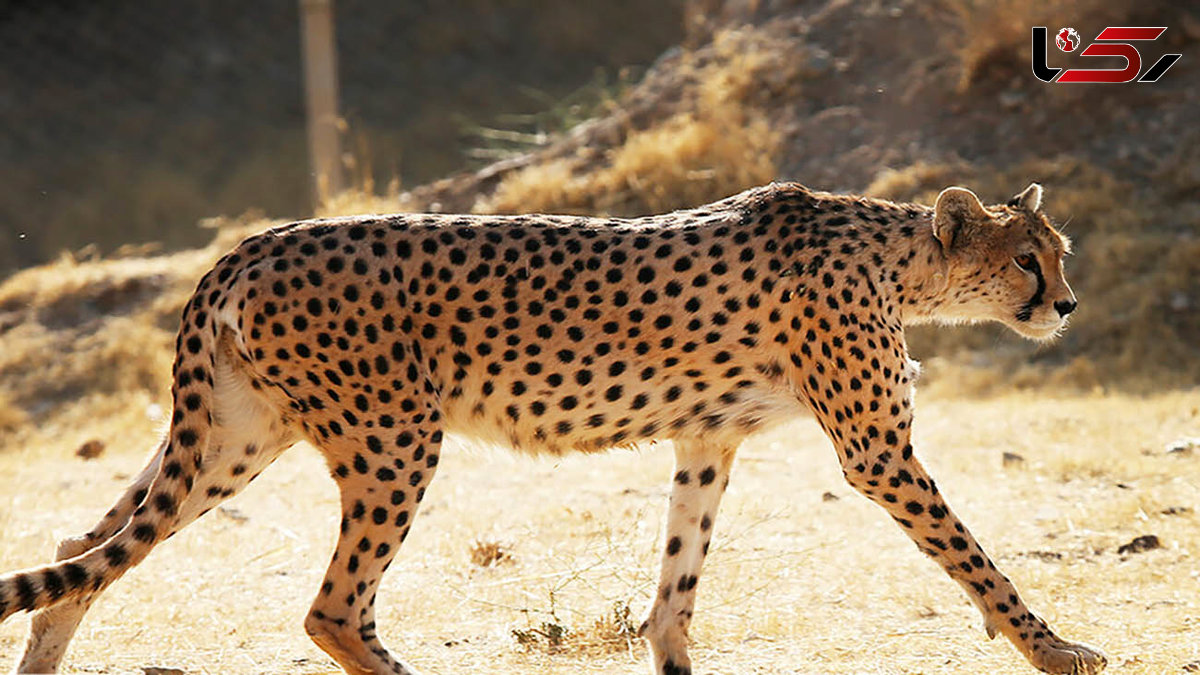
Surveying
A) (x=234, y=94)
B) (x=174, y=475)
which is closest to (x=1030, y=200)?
(x=174, y=475)

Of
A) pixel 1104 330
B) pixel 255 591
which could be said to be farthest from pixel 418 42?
pixel 255 591

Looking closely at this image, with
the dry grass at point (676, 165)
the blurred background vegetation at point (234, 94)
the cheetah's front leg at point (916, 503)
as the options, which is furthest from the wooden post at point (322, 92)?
the cheetah's front leg at point (916, 503)

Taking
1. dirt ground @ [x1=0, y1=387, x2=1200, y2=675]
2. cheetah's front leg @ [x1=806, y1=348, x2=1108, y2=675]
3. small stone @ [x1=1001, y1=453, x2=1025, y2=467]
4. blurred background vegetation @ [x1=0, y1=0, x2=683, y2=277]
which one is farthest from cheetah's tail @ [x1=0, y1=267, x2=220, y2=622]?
blurred background vegetation @ [x1=0, y1=0, x2=683, y2=277]

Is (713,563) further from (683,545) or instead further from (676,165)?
(676,165)

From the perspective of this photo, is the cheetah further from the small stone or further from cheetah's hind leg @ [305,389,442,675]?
the small stone

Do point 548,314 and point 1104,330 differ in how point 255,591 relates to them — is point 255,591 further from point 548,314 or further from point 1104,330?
point 1104,330

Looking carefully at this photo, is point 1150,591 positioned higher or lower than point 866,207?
lower

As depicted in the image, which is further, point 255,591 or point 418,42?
point 418,42

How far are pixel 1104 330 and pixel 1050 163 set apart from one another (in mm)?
1906

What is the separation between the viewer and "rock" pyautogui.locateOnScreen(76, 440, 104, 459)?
9945mm

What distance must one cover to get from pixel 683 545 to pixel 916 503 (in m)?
0.76

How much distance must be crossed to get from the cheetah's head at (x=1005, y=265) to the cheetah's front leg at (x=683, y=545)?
99 cm

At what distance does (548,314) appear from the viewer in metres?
4.86

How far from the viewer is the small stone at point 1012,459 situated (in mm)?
8008
